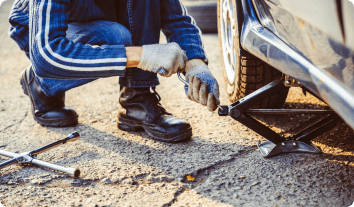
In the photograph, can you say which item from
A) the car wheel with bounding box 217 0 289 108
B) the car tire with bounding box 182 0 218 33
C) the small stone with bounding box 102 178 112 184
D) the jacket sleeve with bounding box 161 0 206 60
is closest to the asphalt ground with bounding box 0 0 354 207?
the small stone with bounding box 102 178 112 184

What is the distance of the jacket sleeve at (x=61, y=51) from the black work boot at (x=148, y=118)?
43 cm

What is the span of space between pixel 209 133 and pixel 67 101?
3.50 feet

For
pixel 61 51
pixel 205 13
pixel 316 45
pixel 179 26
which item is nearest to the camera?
pixel 316 45

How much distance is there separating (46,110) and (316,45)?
4.64 feet

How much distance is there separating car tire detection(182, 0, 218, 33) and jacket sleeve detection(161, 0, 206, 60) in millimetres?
2586

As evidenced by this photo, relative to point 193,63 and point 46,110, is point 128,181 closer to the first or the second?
point 193,63

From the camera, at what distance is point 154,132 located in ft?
5.10

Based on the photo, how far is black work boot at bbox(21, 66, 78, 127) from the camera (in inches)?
67.4

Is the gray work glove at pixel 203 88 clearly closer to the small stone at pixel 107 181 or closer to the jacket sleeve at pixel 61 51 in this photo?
the jacket sleeve at pixel 61 51

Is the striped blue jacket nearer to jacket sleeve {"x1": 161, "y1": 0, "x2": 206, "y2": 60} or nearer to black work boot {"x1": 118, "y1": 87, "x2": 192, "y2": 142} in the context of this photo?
jacket sleeve {"x1": 161, "y1": 0, "x2": 206, "y2": 60}

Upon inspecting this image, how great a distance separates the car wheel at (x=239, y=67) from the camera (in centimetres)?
151

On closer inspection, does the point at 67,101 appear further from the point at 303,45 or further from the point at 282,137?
the point at 303,45

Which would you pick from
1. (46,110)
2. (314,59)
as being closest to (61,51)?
(46,110)

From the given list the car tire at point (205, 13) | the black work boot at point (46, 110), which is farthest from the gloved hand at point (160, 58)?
the car tire at point (205, 13)
